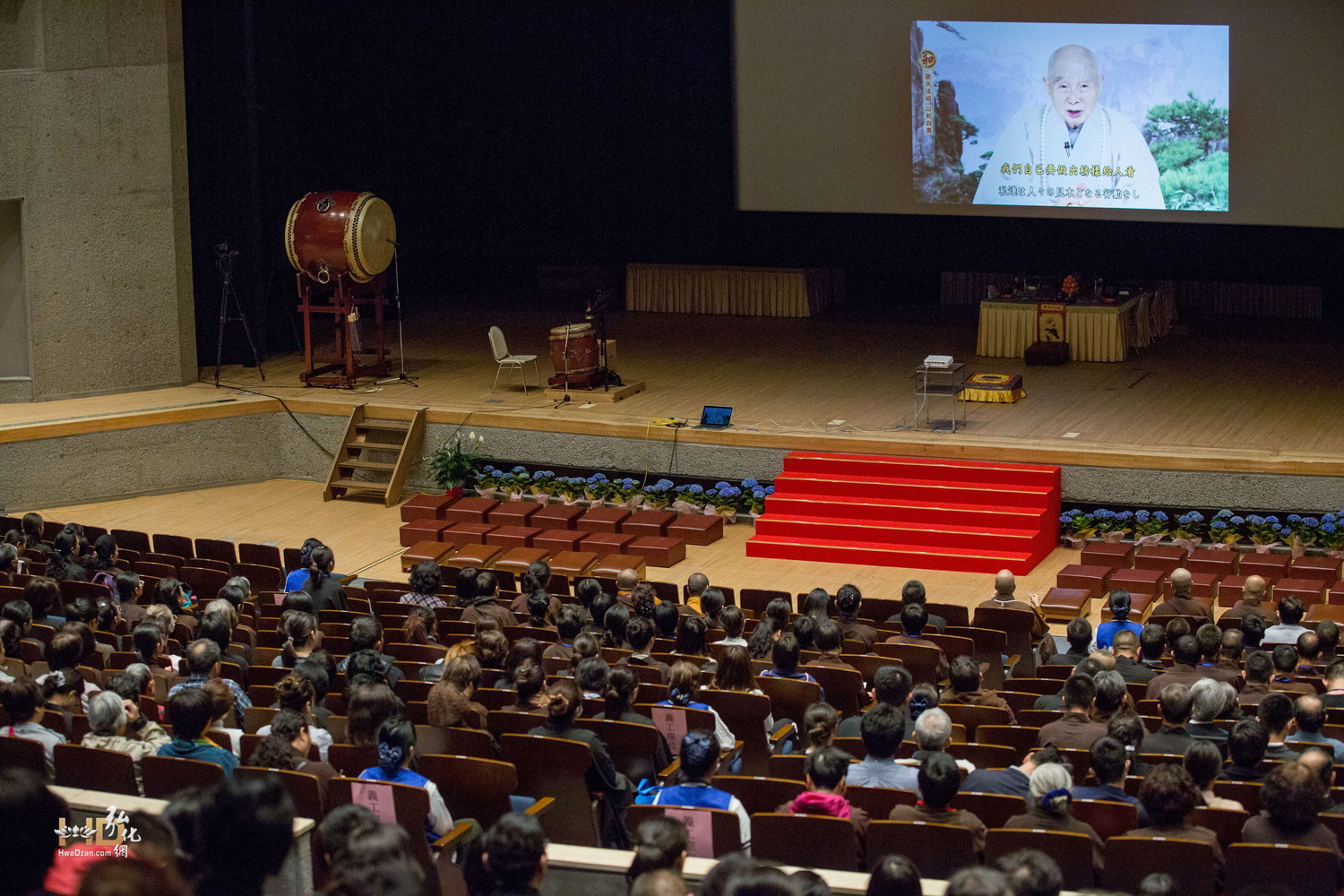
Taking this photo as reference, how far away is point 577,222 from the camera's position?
21328 millimetres

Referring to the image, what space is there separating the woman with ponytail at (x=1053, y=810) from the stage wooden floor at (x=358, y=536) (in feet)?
20.1

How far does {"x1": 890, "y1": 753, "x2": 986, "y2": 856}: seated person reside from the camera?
4969 millimetres

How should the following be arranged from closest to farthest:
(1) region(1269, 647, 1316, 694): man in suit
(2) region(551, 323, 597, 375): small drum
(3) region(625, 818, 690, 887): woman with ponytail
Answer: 1. (3) region(625, 818, 690, 887): woman with ponytail
2. (1) region(1269, 647, 1316, 694): man in suit
3. (2) region(551, 323, 597, 375): small drum

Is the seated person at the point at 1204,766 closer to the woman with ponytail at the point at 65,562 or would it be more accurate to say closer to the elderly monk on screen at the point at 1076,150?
the woman with ponytail at the point at 65,562

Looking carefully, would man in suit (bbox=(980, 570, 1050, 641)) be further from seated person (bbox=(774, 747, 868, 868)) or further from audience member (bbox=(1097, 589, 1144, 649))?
seated person (bbox=(774, 747, 868, 868))

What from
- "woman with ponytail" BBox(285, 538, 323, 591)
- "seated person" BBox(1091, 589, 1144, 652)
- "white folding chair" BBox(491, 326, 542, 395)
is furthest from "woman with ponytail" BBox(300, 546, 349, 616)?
"white folding chair" BBox(491, 326, 542, 395)

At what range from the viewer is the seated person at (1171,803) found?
4.82m

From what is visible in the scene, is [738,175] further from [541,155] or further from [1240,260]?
[1240,260]

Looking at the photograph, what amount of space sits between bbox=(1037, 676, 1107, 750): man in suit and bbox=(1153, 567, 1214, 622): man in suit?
10.3 feet

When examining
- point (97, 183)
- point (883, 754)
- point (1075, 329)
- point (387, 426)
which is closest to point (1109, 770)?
point (883, 754)

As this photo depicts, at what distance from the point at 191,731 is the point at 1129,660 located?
184 inches

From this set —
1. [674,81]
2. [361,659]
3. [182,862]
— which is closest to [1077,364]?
[674,81]

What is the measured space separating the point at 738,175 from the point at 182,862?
596 inches

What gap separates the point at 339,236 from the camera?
51.1ft
